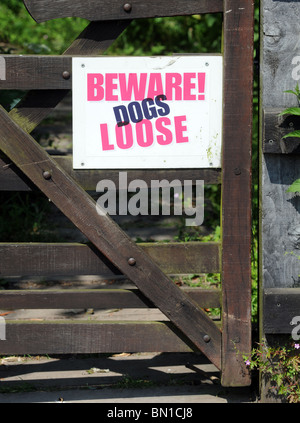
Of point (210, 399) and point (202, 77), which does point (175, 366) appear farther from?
point (202, 77)

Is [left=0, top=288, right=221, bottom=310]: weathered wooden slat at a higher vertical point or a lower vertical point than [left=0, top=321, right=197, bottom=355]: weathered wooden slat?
higher

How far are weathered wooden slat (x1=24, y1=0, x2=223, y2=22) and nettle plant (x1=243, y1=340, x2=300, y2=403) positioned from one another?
1697mm

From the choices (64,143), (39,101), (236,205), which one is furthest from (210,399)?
(64,143)

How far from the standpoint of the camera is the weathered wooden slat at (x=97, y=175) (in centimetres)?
311

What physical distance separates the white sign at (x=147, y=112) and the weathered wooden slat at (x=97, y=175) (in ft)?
0.11

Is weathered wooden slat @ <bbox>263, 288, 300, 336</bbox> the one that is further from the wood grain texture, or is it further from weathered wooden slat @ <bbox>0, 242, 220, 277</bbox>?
weathered wooden slat @ <bbox>0, 242, 220, 277</bbox>

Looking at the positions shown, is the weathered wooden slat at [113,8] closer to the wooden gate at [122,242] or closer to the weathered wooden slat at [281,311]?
the wooden gate at [122,242]

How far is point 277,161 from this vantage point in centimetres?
312

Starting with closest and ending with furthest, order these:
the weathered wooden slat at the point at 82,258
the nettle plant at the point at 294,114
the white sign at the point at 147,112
Answer: the nettle plant at the point at 294,114
the white sign at the point at 147,112
the weathered wooden slat at the point at 82,258

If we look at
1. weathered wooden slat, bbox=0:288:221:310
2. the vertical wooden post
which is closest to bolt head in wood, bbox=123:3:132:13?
the vertical wooden post

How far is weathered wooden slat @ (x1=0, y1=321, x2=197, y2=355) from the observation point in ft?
10.6

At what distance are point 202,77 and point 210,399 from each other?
1683 millimetres

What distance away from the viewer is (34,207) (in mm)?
5820

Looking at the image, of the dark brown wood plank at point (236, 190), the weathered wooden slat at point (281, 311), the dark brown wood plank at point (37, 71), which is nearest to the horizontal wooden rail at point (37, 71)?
the dark brown wood plank at point (37, 71)
